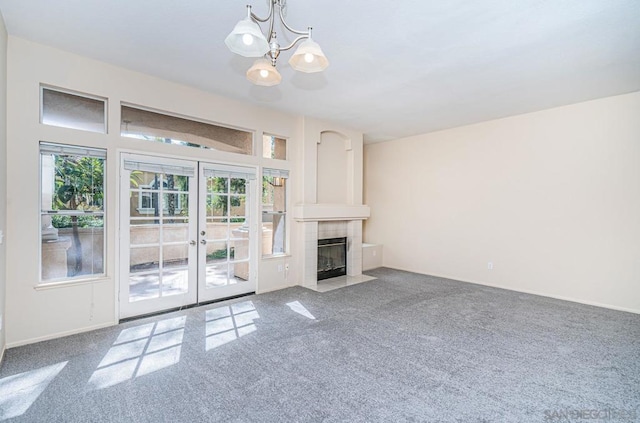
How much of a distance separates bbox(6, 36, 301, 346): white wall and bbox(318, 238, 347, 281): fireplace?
9.90 feet

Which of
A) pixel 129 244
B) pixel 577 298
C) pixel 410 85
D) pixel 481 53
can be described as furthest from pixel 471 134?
pixel 129 244

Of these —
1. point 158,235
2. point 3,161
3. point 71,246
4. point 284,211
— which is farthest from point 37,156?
point 284,211

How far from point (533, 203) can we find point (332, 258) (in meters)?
3.52

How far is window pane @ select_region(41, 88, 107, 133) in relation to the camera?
308cm

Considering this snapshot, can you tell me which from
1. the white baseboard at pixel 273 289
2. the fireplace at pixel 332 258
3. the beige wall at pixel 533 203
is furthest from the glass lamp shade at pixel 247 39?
the beige wall at pixel 533 203

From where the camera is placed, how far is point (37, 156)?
296cm

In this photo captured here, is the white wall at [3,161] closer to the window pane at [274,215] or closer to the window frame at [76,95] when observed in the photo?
the window frame at [76,95]

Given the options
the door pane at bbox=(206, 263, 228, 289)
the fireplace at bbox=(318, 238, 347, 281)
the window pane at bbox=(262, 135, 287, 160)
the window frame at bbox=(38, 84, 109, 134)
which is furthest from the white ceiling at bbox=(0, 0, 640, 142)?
the fireplace at bbox=(318, 238, 347, 281)

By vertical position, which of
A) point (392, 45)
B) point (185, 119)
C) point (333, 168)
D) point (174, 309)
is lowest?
point (174, 309)

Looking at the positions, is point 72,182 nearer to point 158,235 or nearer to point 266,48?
point 158,235

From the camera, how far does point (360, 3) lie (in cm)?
231

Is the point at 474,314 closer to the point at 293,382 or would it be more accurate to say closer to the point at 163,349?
the point at 293,382

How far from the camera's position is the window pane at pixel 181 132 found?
3607 millimetres

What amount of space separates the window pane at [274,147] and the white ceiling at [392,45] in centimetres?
74
